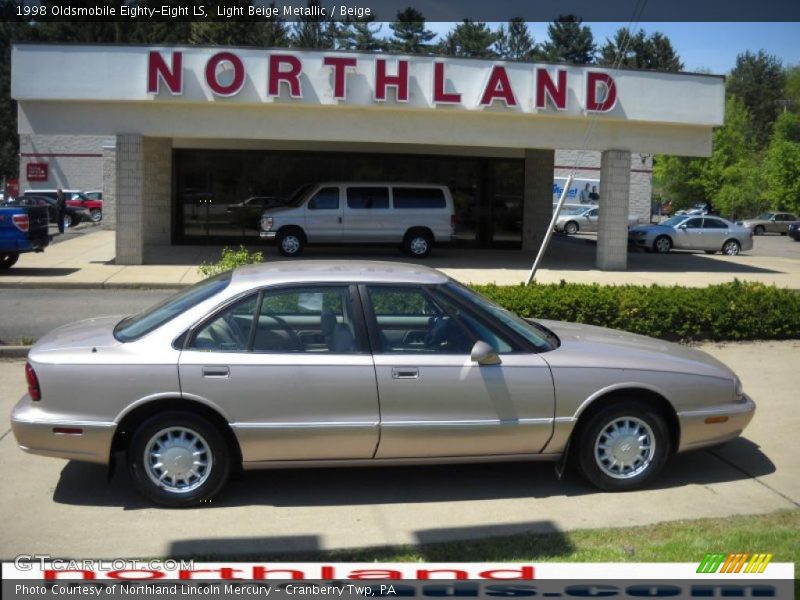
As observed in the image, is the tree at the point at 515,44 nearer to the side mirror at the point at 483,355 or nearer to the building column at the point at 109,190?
the building column at the point at 109,190

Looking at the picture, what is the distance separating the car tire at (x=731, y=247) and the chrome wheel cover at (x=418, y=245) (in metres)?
12.9

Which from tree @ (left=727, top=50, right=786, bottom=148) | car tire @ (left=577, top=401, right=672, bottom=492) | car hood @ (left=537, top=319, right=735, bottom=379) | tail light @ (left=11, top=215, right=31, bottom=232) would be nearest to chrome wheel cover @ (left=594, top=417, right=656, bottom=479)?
car tire @ (left=577, top=401, right=672, bottom=492)

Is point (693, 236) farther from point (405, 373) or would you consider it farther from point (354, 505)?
point (354, 505)

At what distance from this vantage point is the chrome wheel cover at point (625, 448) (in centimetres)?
634

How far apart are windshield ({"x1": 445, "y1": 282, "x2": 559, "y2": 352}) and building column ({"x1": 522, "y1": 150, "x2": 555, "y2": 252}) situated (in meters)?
22.8

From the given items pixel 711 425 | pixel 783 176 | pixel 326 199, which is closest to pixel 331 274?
pixel 711 425

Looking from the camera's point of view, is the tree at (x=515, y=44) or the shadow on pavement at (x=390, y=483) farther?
the tree at (x=515, y=44)

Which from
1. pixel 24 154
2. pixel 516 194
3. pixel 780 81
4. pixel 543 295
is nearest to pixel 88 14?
pixel 24 154

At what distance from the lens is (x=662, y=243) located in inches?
1261

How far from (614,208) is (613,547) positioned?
61.8 feet

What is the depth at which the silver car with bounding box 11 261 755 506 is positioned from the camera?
5922 millimetres

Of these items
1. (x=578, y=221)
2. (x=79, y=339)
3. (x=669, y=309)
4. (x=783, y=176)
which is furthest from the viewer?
(x=783, y=176)

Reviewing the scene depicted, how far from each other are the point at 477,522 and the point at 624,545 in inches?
37.6

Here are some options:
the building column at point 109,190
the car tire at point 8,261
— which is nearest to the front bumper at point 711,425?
the car tire at point 8,261
